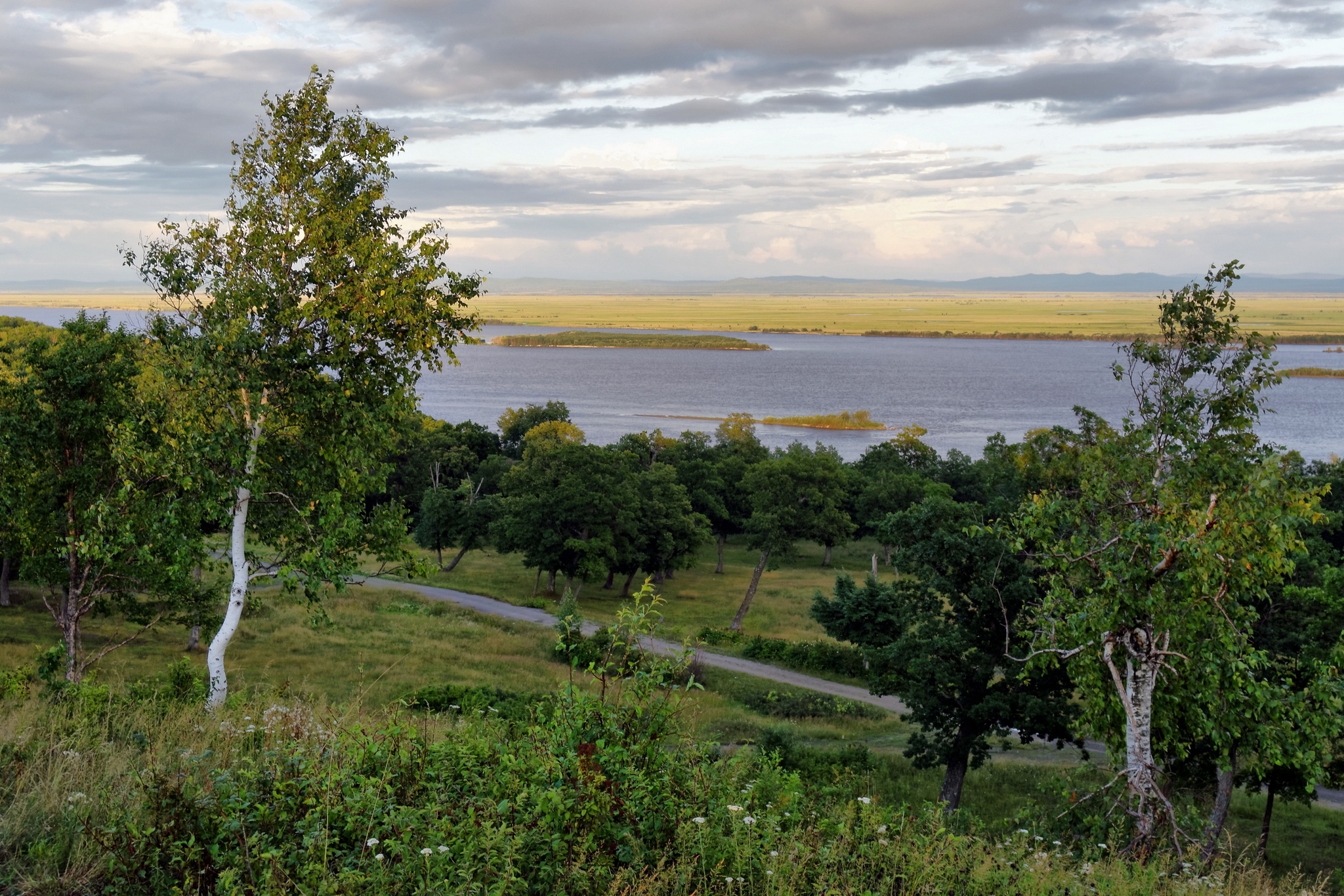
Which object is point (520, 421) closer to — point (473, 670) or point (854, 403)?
point (473, 670)

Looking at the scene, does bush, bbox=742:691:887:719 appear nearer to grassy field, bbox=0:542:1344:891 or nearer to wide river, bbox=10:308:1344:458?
grassy field, bbox=0:542:1344:891

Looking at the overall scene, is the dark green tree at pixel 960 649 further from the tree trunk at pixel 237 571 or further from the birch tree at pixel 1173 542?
the tree trunk at pixel 237 571

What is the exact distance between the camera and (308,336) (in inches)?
493

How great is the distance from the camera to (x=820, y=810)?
20.2 ft

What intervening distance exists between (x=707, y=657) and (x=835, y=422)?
3685 inches

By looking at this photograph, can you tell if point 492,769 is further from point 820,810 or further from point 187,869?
point 820,810

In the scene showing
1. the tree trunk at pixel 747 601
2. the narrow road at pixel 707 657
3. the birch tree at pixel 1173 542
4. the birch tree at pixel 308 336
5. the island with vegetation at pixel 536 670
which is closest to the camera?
the island with vegetation at pixel 536 670

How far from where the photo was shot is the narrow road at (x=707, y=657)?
31.3 metres

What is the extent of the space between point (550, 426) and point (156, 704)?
73.9 metres

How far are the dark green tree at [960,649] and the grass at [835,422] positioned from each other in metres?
106

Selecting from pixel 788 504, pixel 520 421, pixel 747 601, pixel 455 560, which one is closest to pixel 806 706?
pixel 747 601

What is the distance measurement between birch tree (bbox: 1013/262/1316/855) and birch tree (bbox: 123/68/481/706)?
28.4ft

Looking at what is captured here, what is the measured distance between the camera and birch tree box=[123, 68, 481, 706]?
39.6 feet

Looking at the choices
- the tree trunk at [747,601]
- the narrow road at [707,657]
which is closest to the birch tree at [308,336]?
the narrow road at [707,657]
